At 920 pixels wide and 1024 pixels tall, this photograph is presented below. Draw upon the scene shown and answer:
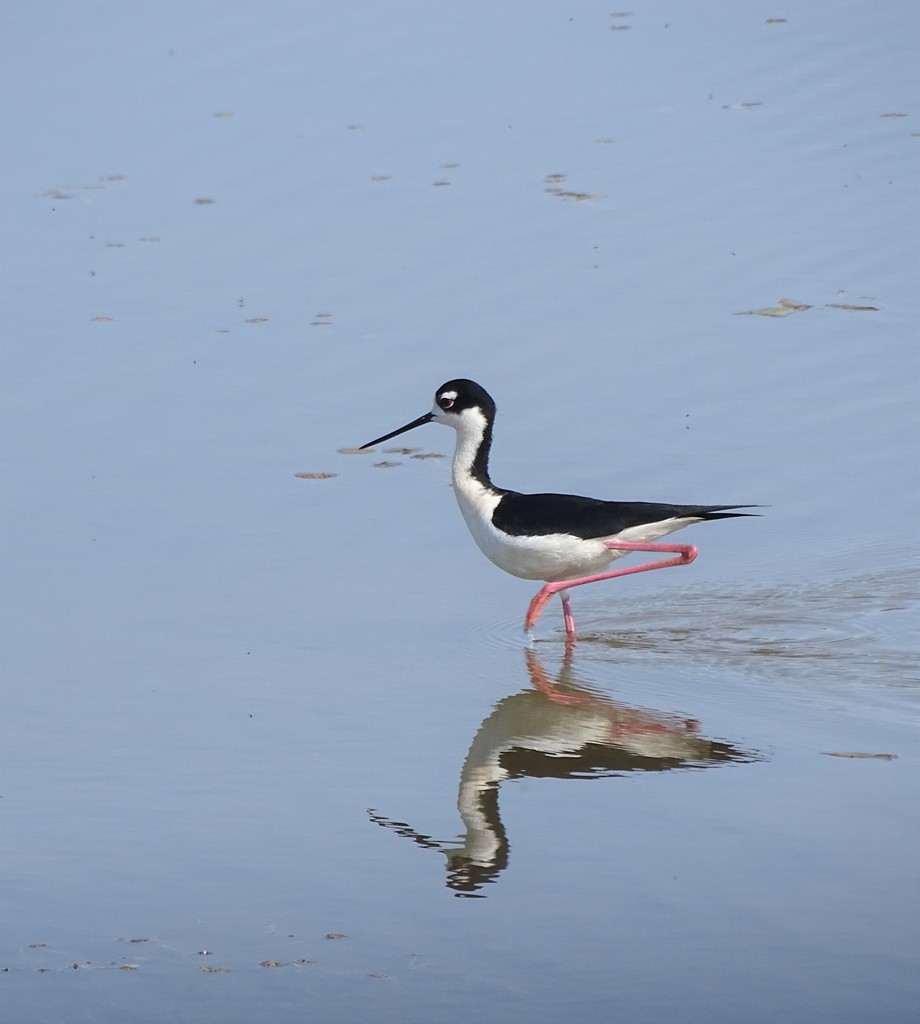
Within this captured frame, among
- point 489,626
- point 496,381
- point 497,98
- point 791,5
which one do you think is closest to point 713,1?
point 791,5

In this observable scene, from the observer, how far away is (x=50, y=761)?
625cm

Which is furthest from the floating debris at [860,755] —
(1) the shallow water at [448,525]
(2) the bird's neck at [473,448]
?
(2) the bird's neck at [473,448]

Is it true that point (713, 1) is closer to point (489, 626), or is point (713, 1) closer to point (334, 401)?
point (334, 401)

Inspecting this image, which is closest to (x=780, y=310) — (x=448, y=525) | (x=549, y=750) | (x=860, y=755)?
(x=448, y=525)

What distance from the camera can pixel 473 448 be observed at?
8680mm

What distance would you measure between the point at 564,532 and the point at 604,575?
48 centimetres

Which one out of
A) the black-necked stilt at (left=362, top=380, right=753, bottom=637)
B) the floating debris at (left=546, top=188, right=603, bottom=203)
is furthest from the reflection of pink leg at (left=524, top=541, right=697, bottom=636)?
the floating debris at (left=546, top=188, right=603, bottom=203)

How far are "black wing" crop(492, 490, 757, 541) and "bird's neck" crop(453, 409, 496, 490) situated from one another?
0.44m

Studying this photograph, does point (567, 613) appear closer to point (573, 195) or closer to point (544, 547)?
point (544, 547)

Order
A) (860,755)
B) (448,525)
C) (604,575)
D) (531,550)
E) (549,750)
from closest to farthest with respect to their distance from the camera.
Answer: (860,755) → (549,750) → (531,550) → (604,575) → (448,525)

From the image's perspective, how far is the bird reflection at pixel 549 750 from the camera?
553cm

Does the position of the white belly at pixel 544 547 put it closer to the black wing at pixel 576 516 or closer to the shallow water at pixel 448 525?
the black wing at pixel 576 516

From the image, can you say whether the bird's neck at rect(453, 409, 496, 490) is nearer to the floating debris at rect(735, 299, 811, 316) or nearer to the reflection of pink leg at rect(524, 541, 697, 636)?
the reflection of pink leg at rect(524, 541, 697, 636)

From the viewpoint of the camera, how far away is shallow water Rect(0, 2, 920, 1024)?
491 cm
